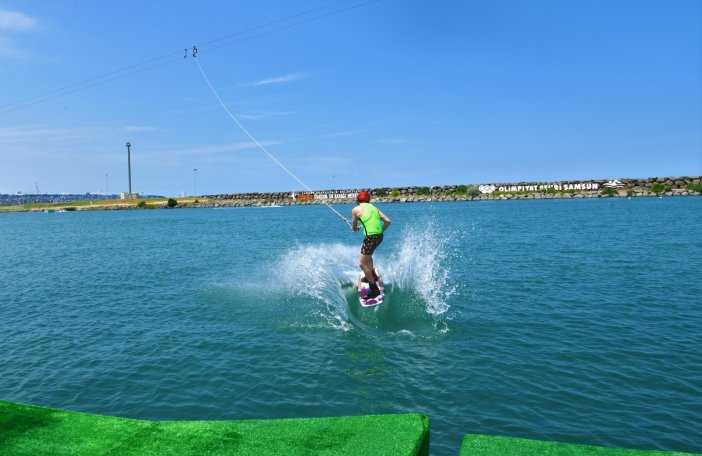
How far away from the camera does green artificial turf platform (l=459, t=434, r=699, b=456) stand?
5.72m

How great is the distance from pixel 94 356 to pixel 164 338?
2.13 metres

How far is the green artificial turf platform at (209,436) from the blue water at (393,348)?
2640 millimetres

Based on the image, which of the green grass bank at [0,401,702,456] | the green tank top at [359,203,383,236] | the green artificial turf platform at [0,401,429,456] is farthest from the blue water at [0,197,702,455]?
the green tank top at [359,203,383,236]

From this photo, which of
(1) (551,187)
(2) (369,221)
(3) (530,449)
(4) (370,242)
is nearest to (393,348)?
(4) (370,242)

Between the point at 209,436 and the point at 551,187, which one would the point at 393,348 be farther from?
the point at 551,187

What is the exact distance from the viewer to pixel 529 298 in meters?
19.8

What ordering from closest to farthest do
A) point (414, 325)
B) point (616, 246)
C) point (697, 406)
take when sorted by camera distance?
point (697, 406), point (414, 325), point (616, 246)

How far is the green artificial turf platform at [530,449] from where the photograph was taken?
18.8ft

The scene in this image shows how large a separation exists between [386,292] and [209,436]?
40.1 feet

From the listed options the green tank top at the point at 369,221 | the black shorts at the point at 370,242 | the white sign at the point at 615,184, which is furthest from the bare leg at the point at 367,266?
the white sign at the point at 615,184

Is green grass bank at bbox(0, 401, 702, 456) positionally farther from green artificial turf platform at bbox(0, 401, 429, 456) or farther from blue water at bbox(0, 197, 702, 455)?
blue water at bbox(0, 197, 702, 455)

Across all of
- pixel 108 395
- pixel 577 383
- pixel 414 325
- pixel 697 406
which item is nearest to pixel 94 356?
pixel 108 395

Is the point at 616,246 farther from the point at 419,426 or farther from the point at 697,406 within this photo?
the point at 419,426

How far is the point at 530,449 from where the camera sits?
5.88 m
